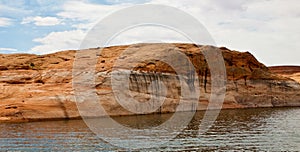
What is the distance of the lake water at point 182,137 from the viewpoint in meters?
24.1

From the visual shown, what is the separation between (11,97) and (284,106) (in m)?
43.6

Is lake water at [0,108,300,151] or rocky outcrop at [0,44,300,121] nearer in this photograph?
lake water at [0,108,300,151]

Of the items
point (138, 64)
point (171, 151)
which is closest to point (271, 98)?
point (138, 64)

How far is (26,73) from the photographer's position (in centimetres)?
4656

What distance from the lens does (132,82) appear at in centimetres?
4753

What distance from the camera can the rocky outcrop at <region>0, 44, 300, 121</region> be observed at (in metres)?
40.6

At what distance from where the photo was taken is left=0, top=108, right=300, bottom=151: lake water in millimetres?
24109

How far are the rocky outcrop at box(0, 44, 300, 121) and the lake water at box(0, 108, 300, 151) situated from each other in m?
4.47

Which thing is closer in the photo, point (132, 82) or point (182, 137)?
point (182, 137)

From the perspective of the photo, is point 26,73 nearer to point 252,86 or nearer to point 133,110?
point 133,110

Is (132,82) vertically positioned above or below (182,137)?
above

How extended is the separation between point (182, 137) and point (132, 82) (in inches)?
809

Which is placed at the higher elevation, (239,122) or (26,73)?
(26,73)

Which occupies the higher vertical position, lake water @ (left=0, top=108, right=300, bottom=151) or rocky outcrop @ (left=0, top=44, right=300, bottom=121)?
rocky outcrop @ (left=0, top=44, right=300, bottom=121)
